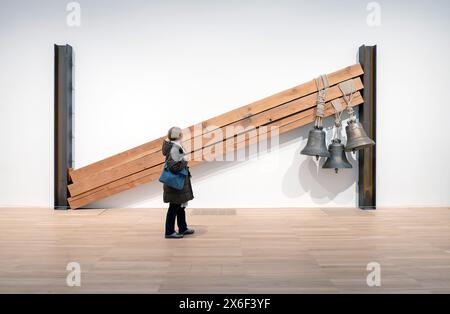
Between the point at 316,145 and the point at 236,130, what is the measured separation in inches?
40.3

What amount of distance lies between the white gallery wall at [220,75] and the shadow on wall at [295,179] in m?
0.01

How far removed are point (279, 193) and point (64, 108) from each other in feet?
9.89

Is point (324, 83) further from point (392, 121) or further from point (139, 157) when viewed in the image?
point (139, 157)

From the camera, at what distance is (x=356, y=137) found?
16.6 ft

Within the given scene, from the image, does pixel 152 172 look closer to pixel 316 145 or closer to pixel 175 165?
pixel 175 165

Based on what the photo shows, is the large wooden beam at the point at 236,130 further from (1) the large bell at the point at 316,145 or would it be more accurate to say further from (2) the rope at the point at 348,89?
(1) the large bell at the point at 316,145

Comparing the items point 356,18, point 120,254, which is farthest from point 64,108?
point 356,18

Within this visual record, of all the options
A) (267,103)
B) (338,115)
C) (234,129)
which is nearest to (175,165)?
(234,129)

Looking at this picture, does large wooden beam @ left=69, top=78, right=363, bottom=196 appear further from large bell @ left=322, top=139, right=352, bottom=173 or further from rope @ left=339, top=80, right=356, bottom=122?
large bell @ left=322, top=139, right=352, bottom=173

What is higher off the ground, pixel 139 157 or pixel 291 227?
pixel 139 157

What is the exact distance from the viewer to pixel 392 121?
5.66 m

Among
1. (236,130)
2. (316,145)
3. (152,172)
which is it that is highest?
(236,130)

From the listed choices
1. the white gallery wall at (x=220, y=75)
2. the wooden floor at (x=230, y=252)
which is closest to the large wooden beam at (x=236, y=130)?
the white gallery wall at (x=220, y=75)

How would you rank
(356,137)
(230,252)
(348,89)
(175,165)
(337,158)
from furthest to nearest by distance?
(348,89)
(337,158)
(356,137)
(175,165)
(230,252)
